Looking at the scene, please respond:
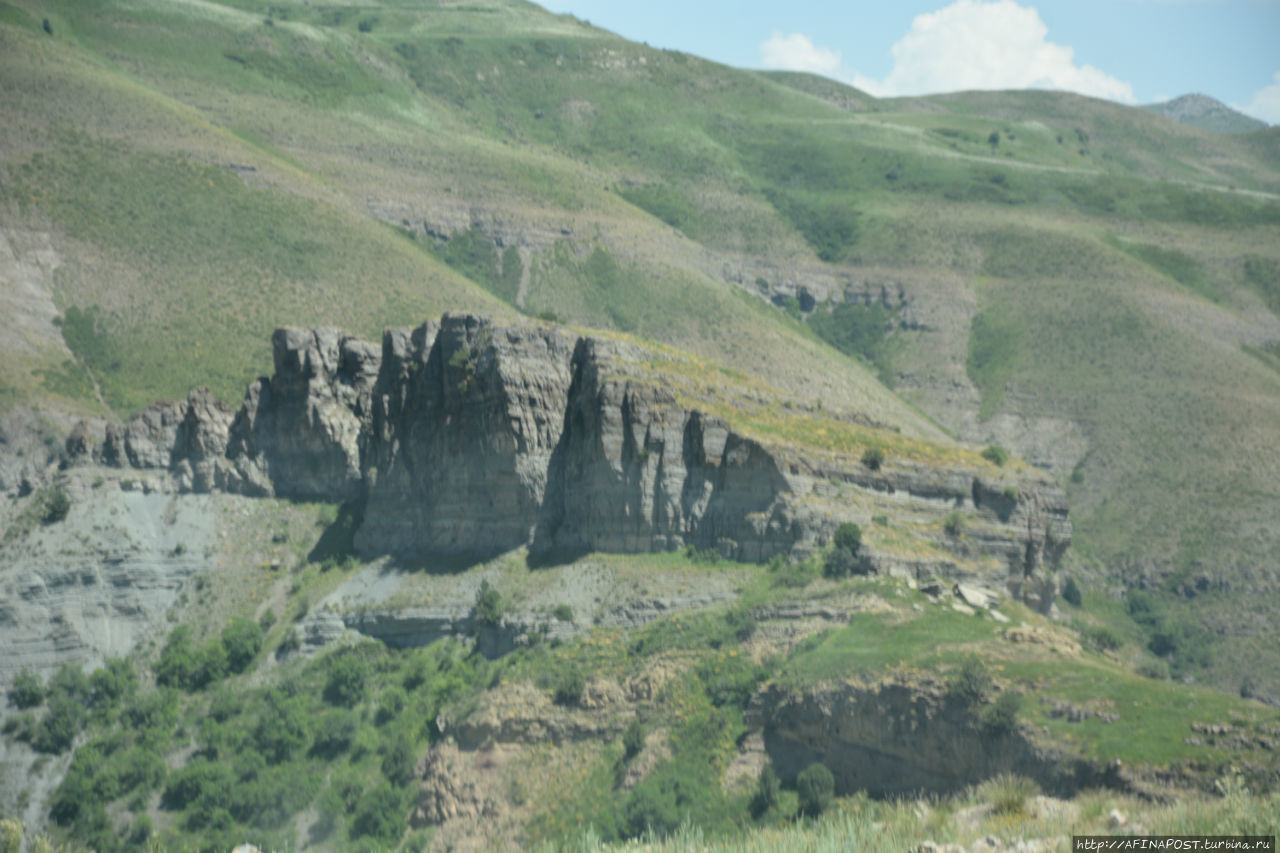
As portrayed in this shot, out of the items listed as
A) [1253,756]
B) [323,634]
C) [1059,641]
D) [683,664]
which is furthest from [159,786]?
[1253,756]

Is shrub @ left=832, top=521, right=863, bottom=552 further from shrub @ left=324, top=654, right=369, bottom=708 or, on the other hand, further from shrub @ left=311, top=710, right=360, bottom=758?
shrub @ left=324, top=654, right=369, bottom=708

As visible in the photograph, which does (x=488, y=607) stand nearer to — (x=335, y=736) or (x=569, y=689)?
(x=335, y=736)

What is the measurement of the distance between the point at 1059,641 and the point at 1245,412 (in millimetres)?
99897

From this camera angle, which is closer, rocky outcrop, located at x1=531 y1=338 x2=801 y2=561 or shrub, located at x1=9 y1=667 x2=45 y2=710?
rocky outcrop, located at x1=531 y1=338 x2=801 y2=561

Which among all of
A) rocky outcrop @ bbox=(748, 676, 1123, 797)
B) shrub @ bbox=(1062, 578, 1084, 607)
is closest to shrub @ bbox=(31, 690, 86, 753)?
rocky outcrop @ bbox=(748, 676, 1123, 797)

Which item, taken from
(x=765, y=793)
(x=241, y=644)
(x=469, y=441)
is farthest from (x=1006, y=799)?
(x=241, y=644)

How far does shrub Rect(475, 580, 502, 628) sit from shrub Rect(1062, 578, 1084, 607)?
6819 cm

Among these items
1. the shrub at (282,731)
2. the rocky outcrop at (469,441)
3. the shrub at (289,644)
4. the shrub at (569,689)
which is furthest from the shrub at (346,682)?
the shrub at (569,689)

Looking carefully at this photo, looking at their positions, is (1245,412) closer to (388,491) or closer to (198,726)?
(388,491)

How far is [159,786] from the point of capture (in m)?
76.1

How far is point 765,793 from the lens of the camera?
58125mm

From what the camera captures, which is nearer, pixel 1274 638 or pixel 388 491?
pixel 388 491

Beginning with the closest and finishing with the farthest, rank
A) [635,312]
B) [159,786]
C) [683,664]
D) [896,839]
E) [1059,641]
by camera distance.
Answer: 1. [896,839]
2. [1059,641]
3. [683,664]
4. [159,786]
5. [635,312]

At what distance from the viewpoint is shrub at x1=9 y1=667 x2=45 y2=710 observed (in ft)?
273
